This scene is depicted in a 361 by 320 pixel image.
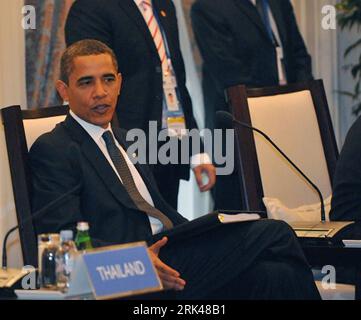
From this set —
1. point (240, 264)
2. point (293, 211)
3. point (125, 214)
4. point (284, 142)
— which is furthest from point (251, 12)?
point (240, 264)

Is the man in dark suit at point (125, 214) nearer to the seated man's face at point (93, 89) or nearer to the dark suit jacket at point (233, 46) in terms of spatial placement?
the seated man's face at point (93, 89)

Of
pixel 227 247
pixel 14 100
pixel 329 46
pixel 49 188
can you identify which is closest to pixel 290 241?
pixel 227 247

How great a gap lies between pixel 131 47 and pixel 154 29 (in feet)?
0.56

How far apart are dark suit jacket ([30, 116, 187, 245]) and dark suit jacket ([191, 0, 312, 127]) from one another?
5.51 feet

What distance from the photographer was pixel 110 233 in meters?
3.30

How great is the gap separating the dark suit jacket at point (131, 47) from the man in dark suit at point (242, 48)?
0.42 metres

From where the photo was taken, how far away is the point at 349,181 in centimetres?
360

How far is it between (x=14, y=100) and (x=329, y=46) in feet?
9.11

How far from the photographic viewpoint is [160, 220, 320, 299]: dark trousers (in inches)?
121

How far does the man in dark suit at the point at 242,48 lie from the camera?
16.3ft

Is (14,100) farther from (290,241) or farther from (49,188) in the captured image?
(290,241)
